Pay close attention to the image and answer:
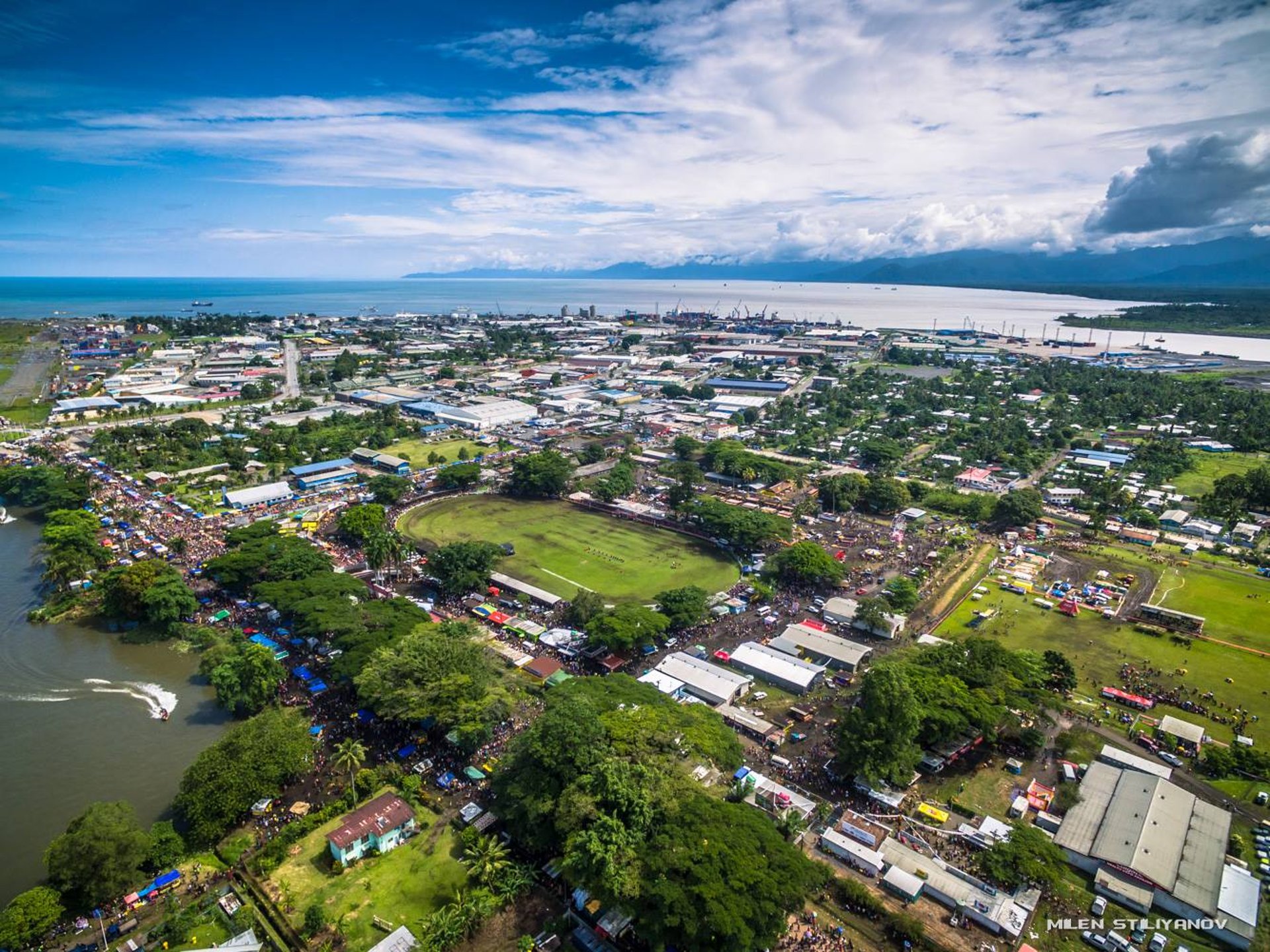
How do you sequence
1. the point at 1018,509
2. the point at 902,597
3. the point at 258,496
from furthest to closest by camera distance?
the point at 258,496, the point at 1018,509, the point at 902,597

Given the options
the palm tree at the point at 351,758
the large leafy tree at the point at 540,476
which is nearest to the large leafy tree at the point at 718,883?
the palm tree at the point at 351,758

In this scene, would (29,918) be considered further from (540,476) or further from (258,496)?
(540,476)

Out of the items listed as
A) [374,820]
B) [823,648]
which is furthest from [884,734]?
[374,820]

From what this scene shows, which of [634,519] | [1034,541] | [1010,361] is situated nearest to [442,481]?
[634,519]

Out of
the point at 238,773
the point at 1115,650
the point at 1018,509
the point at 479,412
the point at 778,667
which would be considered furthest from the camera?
the point at 479,412

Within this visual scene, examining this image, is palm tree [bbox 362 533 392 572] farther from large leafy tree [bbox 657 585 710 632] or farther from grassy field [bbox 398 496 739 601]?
large leafy tree [bbox 657 585 710 632]

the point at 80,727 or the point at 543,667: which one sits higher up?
the point at 543,667

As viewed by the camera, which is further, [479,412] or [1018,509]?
[479,412]

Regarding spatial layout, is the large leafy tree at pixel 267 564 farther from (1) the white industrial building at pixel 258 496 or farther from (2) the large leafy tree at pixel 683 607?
(2) the large leafy tree at pixel 683 607
